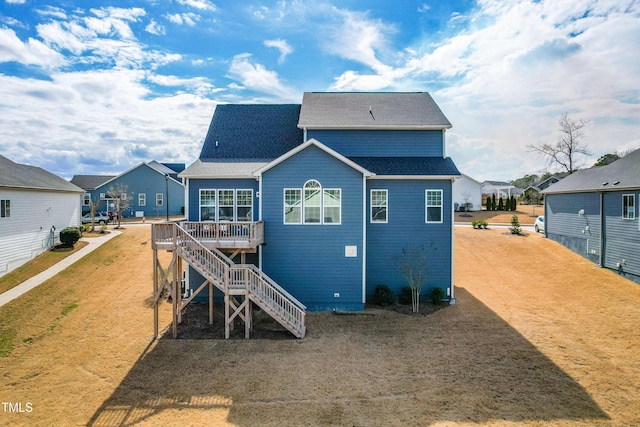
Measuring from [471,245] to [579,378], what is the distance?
15.5 m

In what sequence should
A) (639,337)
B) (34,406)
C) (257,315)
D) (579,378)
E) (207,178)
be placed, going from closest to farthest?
(34,406), (579,378), (639,337), (257,315), (207,178)

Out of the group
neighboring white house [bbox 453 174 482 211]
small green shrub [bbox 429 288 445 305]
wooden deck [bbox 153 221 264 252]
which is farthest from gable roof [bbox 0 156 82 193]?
neighboring white house [bbox 453 174 482 211]

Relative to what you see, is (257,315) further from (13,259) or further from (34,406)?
(13,259)

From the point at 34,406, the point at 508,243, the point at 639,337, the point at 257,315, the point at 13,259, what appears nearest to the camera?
the point at 34,406

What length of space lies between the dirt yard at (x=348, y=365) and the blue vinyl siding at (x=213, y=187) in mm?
4911

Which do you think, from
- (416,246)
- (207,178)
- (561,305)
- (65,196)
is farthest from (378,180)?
(65,196)

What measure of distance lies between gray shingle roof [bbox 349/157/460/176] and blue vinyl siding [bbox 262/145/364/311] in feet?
6.42

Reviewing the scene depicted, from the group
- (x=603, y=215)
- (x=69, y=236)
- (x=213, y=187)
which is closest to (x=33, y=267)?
(x=69, y=236)

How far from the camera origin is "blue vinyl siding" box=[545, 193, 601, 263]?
20.5 metres

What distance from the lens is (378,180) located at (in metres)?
16.6

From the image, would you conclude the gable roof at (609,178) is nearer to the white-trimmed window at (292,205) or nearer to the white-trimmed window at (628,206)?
the white-trimmed window at (628,206)

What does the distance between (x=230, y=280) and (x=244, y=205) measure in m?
4.36

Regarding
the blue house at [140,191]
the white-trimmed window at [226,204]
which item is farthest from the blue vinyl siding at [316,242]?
the blue house at [140,191]

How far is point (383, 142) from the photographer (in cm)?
1791
